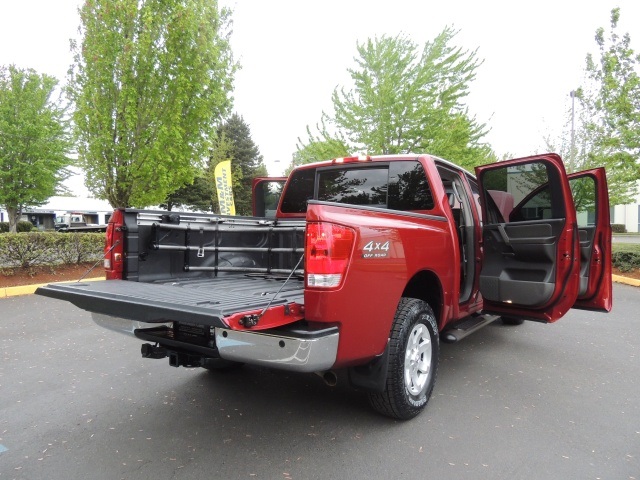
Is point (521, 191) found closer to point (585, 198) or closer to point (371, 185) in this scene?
point (585, 198)

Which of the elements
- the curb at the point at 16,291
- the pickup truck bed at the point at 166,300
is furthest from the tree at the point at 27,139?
the pickup truck bed at the point at 166,300

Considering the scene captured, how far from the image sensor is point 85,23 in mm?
10273

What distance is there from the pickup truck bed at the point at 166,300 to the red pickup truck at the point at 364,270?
0.01 m

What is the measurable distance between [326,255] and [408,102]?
1254 cm

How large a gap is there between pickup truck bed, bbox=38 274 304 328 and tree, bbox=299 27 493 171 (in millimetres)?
11610

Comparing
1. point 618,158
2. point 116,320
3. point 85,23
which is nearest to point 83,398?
point 116,320

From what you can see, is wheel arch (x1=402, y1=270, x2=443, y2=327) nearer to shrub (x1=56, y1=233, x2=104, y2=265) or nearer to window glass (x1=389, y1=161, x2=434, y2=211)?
window glass (x1=389, y1=161, x2=434, y2=211)

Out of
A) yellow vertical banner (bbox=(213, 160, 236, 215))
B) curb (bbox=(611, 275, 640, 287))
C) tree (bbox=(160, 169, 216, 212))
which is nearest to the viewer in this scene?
curb (bbox=(611, 275, 640, 287))

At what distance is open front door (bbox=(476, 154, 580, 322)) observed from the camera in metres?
3.89

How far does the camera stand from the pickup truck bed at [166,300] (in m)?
2.27

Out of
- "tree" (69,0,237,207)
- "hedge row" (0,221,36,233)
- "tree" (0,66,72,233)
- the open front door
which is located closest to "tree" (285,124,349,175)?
"tree" (69,0,237,207)

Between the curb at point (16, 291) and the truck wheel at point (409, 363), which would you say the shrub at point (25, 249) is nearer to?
the curb at point (16, 291)

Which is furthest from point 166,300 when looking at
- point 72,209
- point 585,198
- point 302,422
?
point 72,209

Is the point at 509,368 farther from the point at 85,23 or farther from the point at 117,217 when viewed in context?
the point at 85,23
